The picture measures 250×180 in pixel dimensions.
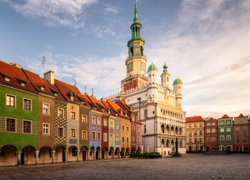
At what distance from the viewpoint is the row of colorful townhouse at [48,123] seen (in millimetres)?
27547

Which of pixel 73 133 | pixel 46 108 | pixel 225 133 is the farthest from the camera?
pixel 225 133

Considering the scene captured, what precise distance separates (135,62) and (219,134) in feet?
164

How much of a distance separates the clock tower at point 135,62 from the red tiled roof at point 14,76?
54.2 metres

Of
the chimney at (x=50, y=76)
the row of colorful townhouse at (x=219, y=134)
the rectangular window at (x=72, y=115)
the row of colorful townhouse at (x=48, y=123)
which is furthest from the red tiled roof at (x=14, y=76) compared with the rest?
the row of colorful townhouse at (x=219, y=134)

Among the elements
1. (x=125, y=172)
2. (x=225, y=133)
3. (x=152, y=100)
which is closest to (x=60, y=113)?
(x=125, y=172)

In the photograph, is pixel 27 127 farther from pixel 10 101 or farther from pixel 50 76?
pixel 50 76

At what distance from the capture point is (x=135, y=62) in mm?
87188

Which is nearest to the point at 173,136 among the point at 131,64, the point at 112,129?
the point at 131,64

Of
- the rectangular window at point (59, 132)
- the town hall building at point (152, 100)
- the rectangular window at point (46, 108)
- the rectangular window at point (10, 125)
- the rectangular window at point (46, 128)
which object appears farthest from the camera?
the town hall building at point (152, 100)

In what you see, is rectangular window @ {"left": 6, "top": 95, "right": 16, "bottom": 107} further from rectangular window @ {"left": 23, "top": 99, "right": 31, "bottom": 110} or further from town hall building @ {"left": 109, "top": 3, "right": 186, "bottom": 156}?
town hall building @ {"left": 109, "top": 3, "right": 186, "bottom": 156}

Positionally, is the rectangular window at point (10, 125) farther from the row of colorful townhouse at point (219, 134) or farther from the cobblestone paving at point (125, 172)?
the row of colorful townhouse at point (219, 134)

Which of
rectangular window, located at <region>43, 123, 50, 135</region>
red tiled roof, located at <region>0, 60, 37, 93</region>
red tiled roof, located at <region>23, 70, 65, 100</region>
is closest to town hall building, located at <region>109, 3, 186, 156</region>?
red tiled roof, located at <region>23, 70, 65, 100</region>

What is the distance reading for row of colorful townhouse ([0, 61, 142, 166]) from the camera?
1085 inches

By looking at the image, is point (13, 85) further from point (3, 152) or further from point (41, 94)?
point (3, 152)
